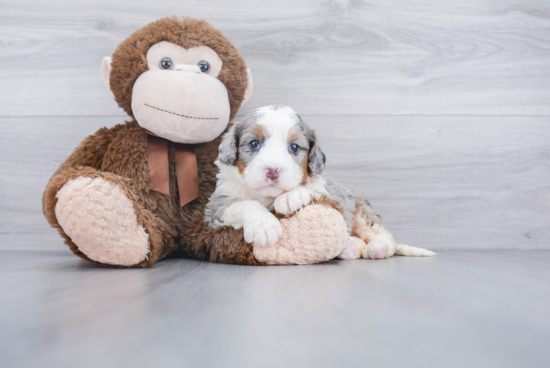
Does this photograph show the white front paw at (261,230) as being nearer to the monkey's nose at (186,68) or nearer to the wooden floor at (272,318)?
the wooden floor at (272,318)

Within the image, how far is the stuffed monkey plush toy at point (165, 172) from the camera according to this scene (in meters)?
1.06

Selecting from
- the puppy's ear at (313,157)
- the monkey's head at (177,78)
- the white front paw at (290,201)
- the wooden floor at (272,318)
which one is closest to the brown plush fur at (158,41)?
the monkey's head at (177,78)

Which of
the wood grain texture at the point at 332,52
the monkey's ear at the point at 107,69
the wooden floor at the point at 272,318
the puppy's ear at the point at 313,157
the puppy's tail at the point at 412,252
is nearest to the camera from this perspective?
the wooden floor at the point at 272,318

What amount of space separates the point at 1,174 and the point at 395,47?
1.83m

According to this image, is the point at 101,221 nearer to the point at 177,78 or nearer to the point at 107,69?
the point at 177,78

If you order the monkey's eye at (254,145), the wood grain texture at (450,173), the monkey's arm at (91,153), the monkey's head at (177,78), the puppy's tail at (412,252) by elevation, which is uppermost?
the monkey's head at (177,78)

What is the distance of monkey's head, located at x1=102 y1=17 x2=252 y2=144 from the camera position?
1.22 m

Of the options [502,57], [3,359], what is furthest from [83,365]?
[502,57]

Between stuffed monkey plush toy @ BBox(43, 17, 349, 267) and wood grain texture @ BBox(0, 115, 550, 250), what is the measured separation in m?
0.57

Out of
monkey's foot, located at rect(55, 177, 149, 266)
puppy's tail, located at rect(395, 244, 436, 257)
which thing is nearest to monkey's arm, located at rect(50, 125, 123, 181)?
monkey's foot, located at rect(55, 177, 149, 266)

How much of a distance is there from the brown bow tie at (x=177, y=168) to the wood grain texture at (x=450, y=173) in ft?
2.02

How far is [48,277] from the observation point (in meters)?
0.99

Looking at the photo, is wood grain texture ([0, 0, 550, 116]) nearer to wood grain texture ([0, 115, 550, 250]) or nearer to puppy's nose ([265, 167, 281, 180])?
wood grain texture ([0, 115, 550, 250])

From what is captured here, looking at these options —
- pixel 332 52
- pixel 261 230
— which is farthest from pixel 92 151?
pixel 332 52
